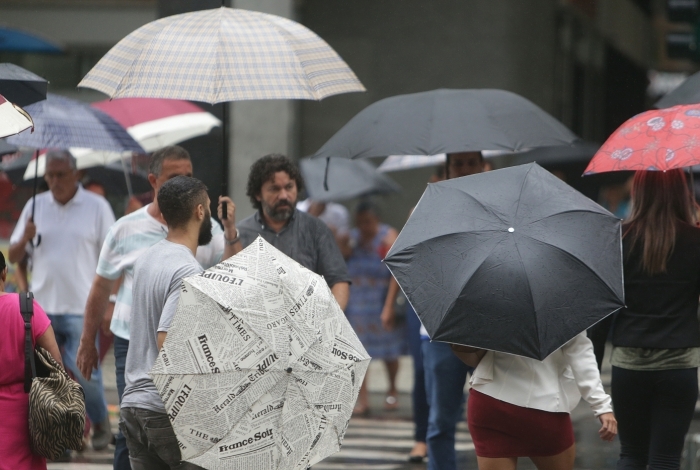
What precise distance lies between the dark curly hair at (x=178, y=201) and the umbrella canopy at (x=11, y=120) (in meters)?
0.78

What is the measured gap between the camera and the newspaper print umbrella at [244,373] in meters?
3.99

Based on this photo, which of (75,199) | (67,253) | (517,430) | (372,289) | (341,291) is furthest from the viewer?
(372,289)

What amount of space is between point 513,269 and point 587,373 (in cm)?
62

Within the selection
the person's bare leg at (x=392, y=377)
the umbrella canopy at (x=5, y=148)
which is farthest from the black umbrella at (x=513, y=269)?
the person's bare leg at (x=392, y=377)

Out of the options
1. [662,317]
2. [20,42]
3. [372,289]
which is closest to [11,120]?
[662,317]

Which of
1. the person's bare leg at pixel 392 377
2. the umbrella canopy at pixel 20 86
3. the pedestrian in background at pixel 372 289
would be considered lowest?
the person's bare leg at pixel 392 377

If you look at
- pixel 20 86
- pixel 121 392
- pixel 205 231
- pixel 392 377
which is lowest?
pixel 392 377

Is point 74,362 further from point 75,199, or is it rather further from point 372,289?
point 372,289

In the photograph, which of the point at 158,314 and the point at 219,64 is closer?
the point at 158,314

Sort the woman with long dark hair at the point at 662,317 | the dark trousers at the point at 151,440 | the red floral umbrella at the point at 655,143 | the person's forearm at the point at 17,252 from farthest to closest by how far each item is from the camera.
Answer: the person's forearm at the point at 17,252
the woman with long dark hair at the point at 662,317
the red floral umbrella at the point at 655,143
the dark trousers at the point at 151,440

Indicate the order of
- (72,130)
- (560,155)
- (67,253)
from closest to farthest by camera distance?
(72,130) → (67,253) → (560,155)

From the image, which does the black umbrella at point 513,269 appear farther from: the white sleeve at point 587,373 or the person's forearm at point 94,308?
the person's forearm at point 94,308

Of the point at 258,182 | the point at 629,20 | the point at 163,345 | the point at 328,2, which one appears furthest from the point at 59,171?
the point at 629,20

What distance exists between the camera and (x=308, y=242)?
242 inches
